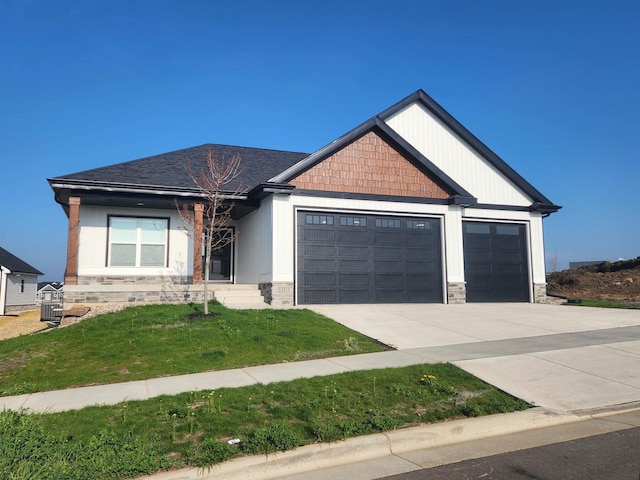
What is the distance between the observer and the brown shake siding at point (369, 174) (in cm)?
1641

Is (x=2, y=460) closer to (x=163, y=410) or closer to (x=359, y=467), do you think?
(x=163, y=410)

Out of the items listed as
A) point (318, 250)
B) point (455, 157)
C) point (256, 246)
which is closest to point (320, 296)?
point (318, 250)

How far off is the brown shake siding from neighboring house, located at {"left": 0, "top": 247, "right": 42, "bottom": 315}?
26078 millimetres

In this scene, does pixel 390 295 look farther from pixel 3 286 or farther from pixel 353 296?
pixel 3 286

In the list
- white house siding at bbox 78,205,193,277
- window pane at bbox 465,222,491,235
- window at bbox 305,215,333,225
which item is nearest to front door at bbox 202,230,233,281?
white house siding at bbox 78,205,193,277

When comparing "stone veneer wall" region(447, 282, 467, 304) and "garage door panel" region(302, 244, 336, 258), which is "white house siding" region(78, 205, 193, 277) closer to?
"garage door panel" region(302, 244, 336, 258)

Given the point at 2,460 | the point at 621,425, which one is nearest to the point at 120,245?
the point at 2,460

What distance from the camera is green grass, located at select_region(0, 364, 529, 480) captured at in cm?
456

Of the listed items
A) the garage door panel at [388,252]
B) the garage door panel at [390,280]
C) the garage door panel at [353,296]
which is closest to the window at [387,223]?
the garage door panel at [388,252]

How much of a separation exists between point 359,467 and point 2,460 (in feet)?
11.2

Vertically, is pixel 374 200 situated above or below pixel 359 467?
above

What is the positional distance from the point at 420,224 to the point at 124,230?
426 inches

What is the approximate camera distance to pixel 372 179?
1706 cm

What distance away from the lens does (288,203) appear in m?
15.8
